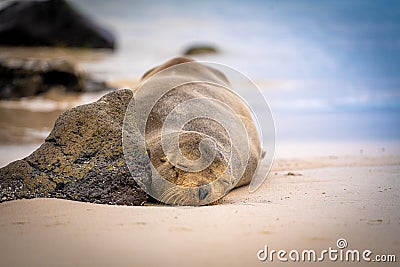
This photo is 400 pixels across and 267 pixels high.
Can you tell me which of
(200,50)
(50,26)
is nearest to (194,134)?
(200,50)

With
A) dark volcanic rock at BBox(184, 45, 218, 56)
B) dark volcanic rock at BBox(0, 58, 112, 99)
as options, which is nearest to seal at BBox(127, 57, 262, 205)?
dark volcanic rock at BBox(0, 58, 112, 99)

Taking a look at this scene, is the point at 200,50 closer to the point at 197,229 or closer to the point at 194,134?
the point at 194,134

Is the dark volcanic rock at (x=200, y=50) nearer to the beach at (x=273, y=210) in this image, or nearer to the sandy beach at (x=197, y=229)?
the beach at (x=273, y=210)

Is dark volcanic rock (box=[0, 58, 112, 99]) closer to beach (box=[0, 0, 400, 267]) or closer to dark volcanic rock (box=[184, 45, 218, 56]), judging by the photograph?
beach (box=[0, 0, 400, 267])

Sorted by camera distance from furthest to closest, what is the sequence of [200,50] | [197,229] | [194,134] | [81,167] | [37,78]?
[200,50] → [37,78] → [194,134] → [81,167] → [197,229]

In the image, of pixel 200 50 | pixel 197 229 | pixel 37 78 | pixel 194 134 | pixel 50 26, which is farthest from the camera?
pixel 50 26

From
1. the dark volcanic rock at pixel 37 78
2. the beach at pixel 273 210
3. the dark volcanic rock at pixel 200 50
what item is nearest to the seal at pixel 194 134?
the beach at pixel 273 210
